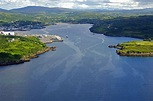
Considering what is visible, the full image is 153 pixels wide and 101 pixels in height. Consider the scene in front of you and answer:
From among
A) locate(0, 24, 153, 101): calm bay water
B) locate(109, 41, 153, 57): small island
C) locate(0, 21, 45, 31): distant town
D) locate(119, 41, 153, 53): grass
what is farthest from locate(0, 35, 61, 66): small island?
locate(0, 21, 45, 31): distant town

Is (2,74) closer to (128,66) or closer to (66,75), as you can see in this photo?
(66,75)

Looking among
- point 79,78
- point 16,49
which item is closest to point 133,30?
point 16,49

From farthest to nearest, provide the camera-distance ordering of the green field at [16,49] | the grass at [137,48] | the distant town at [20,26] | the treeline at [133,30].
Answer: the distant town at [20,26] < the treeline at [133,30] < the grass at [137,48] < the green field at [16,49]

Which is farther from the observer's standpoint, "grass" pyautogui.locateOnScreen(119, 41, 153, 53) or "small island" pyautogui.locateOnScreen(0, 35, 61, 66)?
"grass" pyautogui.locateOnScreen(119, 41, 153, 53)

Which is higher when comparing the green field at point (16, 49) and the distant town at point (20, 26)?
the green field at point (16, 49)

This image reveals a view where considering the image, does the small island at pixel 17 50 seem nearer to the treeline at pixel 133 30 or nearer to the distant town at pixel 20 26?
the treeline at pixel 133 30

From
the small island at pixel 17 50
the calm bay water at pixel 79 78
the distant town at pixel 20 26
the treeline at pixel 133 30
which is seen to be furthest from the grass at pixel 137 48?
the distant town at pixel 20 26

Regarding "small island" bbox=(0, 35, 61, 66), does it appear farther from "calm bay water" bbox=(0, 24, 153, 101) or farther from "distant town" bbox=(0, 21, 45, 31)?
"distant town" bbox=(0, 21, 45, 31)
